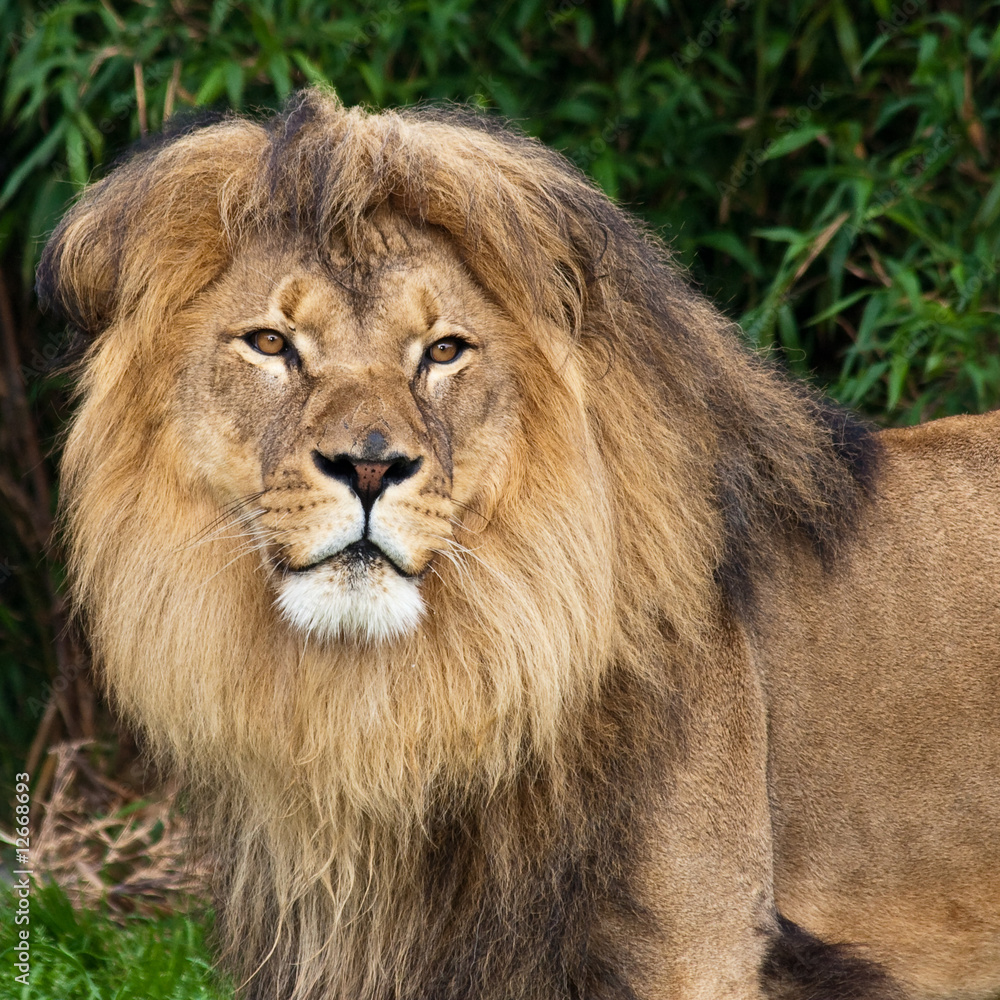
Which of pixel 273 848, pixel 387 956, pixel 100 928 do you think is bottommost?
pixel 100 928

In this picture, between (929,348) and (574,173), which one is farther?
(929,348)

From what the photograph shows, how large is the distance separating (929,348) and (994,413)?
1.51 metres

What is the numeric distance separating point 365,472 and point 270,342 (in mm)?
392

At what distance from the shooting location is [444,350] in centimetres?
259

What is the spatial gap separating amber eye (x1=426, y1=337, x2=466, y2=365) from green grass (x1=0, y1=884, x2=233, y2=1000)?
76.6 inches

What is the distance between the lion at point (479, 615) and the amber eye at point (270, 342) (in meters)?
0.02

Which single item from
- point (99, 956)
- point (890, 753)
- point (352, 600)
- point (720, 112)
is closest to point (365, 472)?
point (352, 600)

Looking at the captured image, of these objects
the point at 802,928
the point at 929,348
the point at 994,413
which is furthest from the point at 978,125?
the point at 802,928

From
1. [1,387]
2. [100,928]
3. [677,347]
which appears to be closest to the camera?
[677,347]

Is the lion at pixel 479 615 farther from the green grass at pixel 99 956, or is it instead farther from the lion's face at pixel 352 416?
the green grass at pixel 99 956

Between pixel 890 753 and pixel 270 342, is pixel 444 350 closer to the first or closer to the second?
pixel 270 342

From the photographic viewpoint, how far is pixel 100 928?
14.3 feet

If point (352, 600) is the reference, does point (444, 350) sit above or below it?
above

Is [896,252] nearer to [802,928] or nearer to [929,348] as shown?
[929,348]
